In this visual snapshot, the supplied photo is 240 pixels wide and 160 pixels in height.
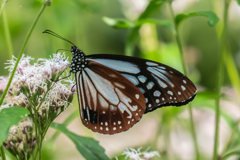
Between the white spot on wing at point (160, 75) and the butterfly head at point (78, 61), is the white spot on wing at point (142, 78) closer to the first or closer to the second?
the white spot on wing at point (160, 75)

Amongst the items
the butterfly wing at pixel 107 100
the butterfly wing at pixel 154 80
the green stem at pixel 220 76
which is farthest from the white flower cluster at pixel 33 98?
the green stem at pixel 220 76

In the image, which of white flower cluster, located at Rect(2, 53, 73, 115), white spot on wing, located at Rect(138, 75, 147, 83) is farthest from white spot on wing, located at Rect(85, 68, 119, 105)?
white flower cluster, located at Rect(2, 53, 73, 115)

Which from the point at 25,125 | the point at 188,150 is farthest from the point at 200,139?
the point at 25,125

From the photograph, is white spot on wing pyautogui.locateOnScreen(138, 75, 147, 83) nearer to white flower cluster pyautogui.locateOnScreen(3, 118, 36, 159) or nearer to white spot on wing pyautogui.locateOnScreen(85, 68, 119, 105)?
white spot on wing pyautogui.locateOnScreen(85, 68, 119, 105)

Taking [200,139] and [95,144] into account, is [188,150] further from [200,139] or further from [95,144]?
[95,144]

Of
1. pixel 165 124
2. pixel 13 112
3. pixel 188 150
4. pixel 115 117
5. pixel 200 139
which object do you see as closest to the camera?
pixel 13 112

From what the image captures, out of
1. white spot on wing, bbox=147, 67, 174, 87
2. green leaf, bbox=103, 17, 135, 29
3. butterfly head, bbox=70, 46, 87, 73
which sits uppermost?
green leaf, bbox=103, 17, 135, 29

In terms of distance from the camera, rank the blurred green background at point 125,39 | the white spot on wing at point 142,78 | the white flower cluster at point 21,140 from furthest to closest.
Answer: the blurred green background at point 125,39
the white spot on wing at point 142,78
the white flower cluster at point 21,140
